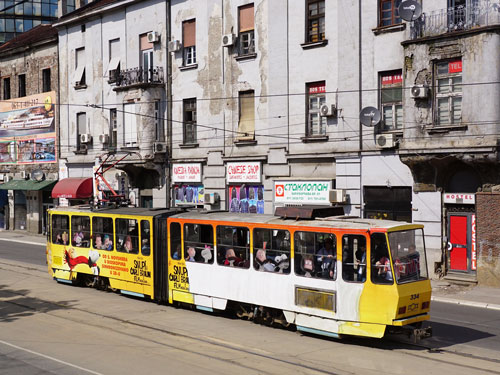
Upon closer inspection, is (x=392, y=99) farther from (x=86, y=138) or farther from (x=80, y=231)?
(x=86, y=138)

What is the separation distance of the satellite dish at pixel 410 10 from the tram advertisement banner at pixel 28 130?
25847 millimetres

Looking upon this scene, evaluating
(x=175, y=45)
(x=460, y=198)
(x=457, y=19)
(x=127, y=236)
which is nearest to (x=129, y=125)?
(x=175, y=45)

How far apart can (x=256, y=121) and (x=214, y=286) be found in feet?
44.4

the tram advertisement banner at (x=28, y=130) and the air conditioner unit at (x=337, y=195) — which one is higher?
the tram advertisement banner at (x=28, y=130)

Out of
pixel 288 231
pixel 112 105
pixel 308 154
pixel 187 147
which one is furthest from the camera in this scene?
pixel 112 105

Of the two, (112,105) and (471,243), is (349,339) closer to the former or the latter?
(471,243)

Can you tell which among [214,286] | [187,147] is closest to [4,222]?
[187,147]

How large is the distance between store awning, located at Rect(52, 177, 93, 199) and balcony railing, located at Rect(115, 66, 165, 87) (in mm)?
6925

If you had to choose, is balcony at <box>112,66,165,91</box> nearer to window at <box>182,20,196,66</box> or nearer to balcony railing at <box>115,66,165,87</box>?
balcony railing at <box>115,66,165,87</box>

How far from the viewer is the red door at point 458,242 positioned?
22.9 metres

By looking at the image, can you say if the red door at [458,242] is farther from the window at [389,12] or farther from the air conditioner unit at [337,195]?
the window at [389,12]

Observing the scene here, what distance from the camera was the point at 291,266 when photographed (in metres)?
14.9

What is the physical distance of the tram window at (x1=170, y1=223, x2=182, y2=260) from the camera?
17.8 m

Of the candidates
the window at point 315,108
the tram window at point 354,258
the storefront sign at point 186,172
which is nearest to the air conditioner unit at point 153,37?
the storefront sign at point 186,172
